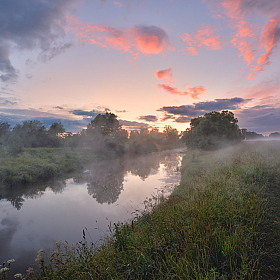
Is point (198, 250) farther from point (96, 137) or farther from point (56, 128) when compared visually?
point (56, 128)

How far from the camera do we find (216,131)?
36906 millimetres

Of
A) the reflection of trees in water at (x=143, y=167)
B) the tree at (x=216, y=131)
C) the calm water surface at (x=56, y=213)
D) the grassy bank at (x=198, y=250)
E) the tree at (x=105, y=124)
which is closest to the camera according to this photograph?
the grassy bank at (x=198, y=250)

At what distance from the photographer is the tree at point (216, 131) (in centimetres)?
3578

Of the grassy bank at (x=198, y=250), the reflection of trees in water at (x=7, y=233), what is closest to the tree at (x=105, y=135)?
the reflection of trees in water at (x=7, y=233)

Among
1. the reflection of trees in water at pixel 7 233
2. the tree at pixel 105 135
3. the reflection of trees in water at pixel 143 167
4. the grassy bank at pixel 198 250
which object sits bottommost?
the reflection of trees in water at pixel 7 233

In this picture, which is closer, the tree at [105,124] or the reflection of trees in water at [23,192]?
the reflection of trees in water at [23,192]

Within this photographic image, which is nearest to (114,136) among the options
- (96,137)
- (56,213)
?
(96,137)

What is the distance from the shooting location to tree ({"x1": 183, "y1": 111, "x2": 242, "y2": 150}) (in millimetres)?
35781

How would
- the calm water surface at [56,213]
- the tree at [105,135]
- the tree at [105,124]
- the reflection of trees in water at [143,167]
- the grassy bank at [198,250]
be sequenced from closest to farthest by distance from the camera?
the grassy bank at [198,250], the calm water surface at [56,213], the reflection of trees in water at [143,167], the tree at [105,135], the tree at [105,124]

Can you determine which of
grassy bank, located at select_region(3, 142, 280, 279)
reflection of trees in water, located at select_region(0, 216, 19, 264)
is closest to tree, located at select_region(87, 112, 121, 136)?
reflection of trees in water, located at select_region(0, 216, 19, 264)

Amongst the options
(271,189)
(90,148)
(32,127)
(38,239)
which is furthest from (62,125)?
(271,189)

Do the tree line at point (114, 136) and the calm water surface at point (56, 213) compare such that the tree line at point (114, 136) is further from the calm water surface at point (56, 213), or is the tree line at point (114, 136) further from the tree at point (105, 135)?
the calm water surface at point (56, 213)

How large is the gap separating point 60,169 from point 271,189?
23908 mm

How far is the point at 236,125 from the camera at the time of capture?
135 feet
